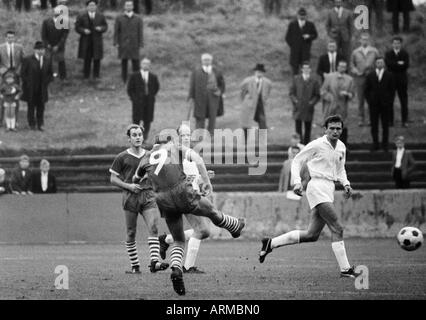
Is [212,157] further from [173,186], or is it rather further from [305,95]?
[173,186]

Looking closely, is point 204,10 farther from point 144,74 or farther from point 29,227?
point 29,227

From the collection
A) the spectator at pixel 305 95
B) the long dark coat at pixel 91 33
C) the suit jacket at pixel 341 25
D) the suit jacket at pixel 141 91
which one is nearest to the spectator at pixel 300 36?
the suit jacket at pixel 341 25

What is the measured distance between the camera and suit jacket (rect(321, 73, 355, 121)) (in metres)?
31.7

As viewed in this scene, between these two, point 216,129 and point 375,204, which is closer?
point 375,204

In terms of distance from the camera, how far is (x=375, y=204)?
2828 centimetres

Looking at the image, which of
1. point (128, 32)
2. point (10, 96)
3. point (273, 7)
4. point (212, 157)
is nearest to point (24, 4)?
point (128, 32)

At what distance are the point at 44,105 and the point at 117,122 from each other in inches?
83.2

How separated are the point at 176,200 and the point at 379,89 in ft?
53.1

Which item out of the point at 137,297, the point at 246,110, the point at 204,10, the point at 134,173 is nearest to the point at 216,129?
the point at 246,110

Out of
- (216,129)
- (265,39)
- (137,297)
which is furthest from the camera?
(265,39)

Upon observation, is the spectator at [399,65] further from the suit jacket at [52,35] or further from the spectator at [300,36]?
the suit jacket at [52,35]

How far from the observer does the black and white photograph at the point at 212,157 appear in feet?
56.3
